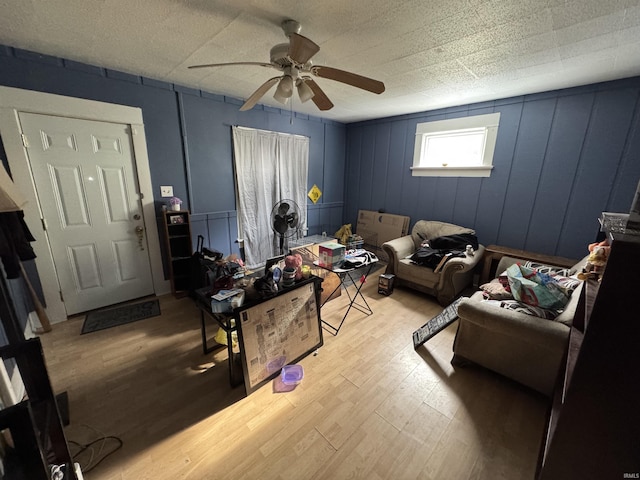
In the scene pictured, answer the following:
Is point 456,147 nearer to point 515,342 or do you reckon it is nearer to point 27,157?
point 515,342

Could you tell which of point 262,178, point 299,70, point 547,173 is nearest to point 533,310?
point 547,173

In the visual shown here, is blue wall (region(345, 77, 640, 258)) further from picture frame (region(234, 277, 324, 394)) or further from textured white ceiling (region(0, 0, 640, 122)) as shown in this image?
picture frame (region(234, 277, 324, 394))

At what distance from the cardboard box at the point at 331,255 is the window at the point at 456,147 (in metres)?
2.34

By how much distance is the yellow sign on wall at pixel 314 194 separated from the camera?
4.45 metres

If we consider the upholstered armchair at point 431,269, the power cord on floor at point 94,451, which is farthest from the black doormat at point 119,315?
the upholstered armchair at point 431,269

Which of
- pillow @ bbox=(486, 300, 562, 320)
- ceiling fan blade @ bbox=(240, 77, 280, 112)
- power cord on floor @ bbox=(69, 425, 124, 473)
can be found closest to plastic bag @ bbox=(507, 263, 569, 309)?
pillow @ bbox=(486, 300, 562, 320)

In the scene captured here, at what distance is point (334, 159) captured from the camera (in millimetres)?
4652

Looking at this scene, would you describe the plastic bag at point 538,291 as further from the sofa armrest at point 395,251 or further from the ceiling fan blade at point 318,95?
the ceiling fan blade at point 318,95

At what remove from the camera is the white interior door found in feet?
7.34

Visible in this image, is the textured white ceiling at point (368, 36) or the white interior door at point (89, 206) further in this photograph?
the white interior door at point (89, 206)

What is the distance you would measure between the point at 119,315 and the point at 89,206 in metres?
1.15

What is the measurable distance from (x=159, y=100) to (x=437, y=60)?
9.16 feet

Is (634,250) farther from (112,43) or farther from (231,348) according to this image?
(112,43)

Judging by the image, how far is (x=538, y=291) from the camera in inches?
71.0
